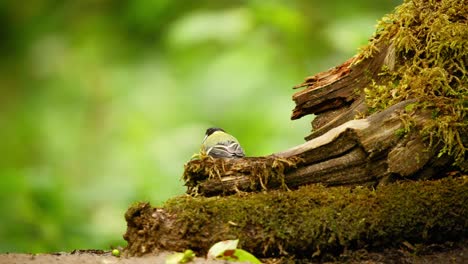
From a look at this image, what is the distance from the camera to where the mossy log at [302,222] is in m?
2.06

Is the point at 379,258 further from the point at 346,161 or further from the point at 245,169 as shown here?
the point at 245,169

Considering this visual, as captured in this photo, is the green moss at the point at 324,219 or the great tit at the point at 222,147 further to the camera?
the great tit at the point at 222,147

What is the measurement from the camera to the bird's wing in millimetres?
2521

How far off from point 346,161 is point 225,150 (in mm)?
531

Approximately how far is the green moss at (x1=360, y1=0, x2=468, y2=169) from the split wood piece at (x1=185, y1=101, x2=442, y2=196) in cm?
9

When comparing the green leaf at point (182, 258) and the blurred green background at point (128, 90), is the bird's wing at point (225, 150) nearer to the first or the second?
the green leaf at point (182, 258)

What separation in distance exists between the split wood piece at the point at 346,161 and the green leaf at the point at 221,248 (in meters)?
0.37

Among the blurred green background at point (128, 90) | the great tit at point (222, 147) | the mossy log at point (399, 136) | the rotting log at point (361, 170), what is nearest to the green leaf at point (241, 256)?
the rotting log at point (361, 170)

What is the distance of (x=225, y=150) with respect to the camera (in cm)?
254

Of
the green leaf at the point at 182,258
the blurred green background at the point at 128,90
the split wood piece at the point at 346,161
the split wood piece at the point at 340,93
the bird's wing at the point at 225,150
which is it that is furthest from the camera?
the blurred green background at the point at 128,90

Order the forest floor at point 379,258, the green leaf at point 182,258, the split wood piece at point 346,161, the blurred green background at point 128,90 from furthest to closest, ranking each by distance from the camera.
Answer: the blurred green background at point 128,90, the split wood piece at point 346,161, the forest floor at point 379,258, the green leaf at point 182,258

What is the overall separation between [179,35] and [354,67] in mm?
1705

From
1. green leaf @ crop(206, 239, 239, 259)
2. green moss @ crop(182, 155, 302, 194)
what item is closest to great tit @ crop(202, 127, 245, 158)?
green moss @ crop(182, 155, 302, 194)

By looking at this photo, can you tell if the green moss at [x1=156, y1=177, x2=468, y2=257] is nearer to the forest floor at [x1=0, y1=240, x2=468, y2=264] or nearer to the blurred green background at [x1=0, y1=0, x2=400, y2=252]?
the forest floor at [x1=0, y1=240, x2=468, y2=264]
